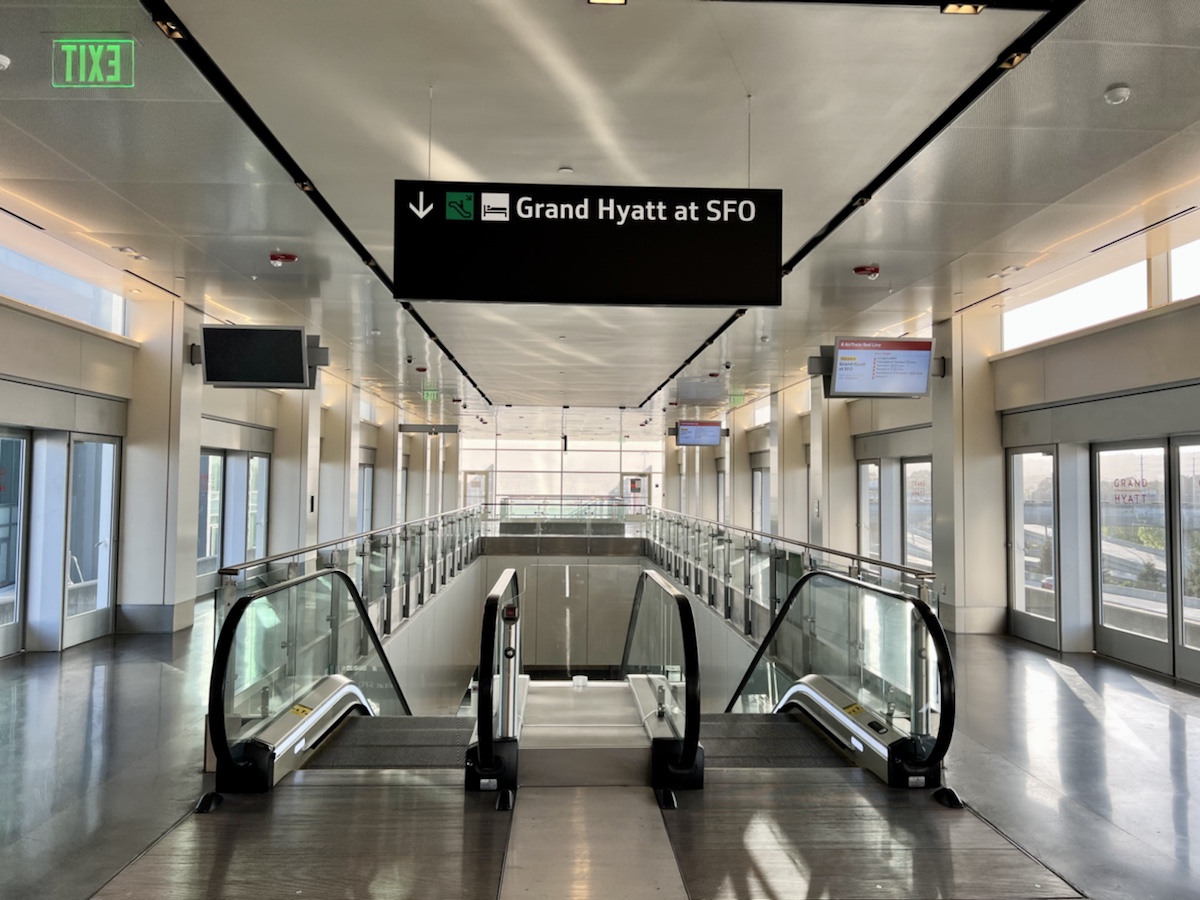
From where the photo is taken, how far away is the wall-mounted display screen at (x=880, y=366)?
8109 millimetres

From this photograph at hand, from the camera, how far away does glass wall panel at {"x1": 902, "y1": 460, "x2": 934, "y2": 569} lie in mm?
11836

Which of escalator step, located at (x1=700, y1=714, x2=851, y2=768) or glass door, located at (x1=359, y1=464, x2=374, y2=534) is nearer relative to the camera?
escalator step, located at (x1=700, y1=714, x2=851, y2=768)

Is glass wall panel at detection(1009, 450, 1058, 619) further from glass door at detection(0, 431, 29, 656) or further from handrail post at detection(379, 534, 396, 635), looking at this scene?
glass door at detection(0, 431, 29, 656)

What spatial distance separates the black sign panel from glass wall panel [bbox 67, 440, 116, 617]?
6909 millimetres

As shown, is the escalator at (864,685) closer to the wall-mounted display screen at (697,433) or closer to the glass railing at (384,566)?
the glass railing at (384,566)

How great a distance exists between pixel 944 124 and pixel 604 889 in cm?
403

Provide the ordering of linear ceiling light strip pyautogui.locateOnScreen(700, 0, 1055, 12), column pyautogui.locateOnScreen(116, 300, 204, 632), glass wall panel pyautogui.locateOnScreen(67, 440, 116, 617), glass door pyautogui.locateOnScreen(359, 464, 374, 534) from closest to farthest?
linear ceiling light strip pyautogui.locateOnScreen(700, 0, 1055, 12) → glass wall panel pyautogui.locateOnScreen(67, 440, 116, 617) → column pyautogui.locateOnScreen(116, 300, 204, 632) → glass door pyautogui.locateOnScreen(359, 464, 374, 534)

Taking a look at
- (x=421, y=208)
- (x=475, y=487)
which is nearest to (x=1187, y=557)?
(x=421, y=208)

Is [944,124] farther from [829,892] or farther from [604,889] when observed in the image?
[604,889]

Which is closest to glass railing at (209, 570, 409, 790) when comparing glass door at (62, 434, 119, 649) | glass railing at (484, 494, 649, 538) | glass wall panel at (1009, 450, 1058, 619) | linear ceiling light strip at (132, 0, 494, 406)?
linear ceiling light strip at (132, 0, 494, 406)

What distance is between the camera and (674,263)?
339cm

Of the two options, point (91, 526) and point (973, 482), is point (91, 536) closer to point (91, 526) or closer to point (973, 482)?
point (91, 526)

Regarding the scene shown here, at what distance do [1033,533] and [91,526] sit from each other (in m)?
10.7

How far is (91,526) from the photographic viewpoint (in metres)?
8.64
